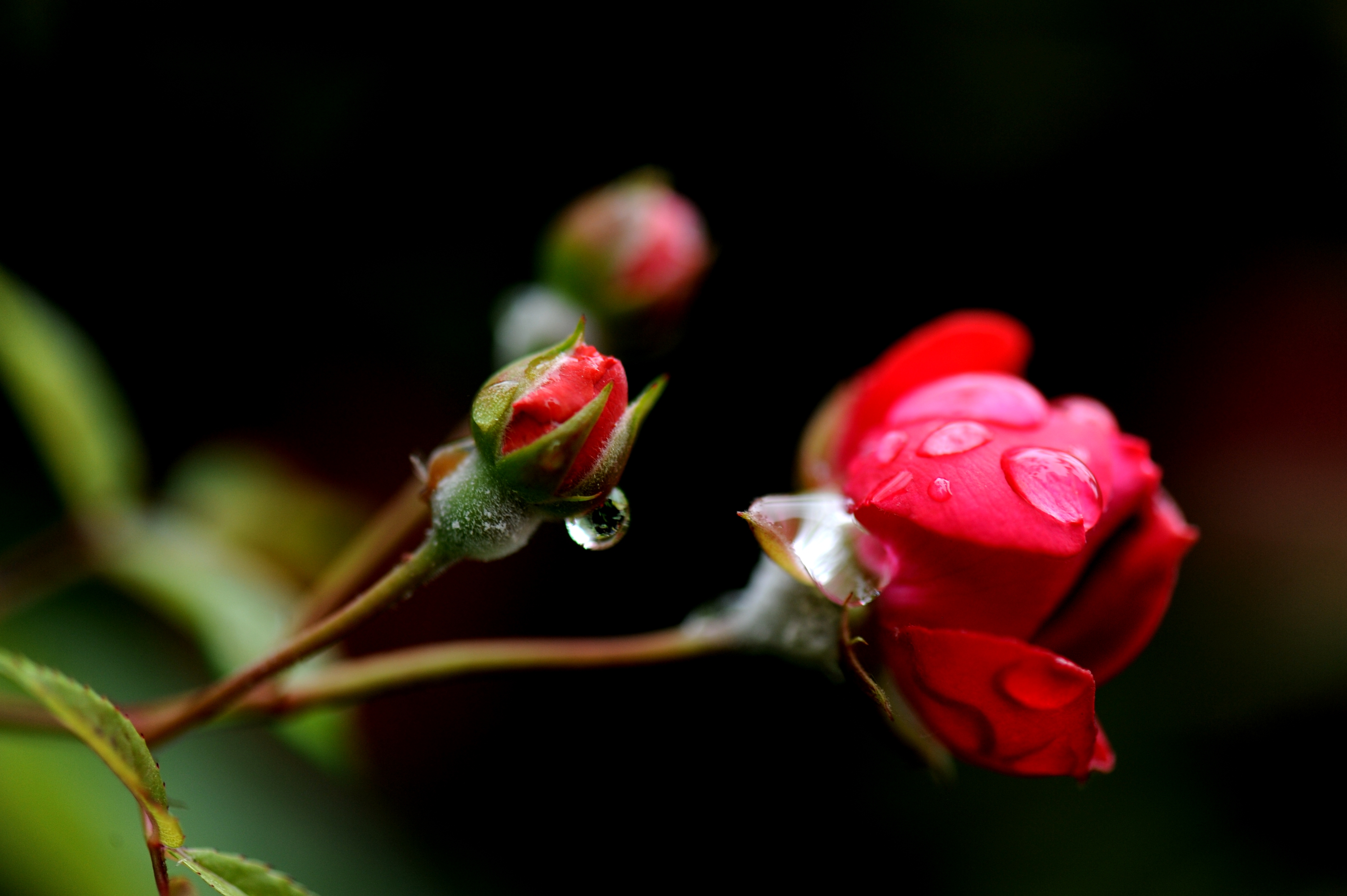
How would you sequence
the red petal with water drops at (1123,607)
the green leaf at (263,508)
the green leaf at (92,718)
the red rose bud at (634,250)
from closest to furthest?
the green leaf at (92,718)
the red petal with water drops at (1123,607)
the red rose bud at (634,250)
the green leaf at (263,508)

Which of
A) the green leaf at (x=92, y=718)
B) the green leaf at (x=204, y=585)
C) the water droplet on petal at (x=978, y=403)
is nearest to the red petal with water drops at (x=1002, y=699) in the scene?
the water droplet on petal at (x=978, y=403)

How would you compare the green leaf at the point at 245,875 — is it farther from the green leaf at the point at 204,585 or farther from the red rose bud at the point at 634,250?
the red rose bud at the point at 634,250

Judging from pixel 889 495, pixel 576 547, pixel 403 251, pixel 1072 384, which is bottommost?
pixel 576 547

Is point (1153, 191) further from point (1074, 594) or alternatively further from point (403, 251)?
point (1074, 594)

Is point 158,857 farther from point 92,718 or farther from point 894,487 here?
point 894,487

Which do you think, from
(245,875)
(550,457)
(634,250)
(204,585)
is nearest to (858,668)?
(550,457)

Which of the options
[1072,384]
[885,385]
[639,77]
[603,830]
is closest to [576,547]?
[603,830]
